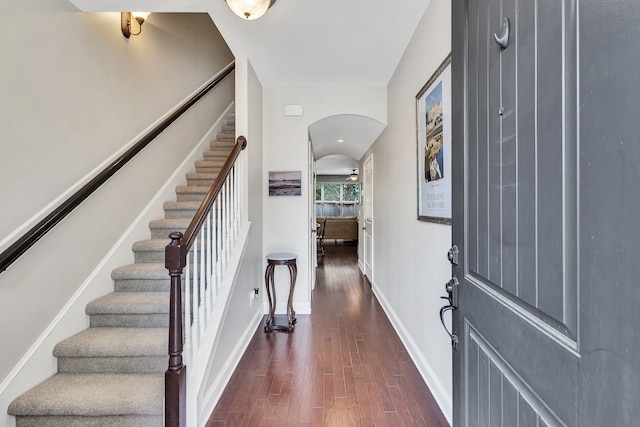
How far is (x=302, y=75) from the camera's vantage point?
3035 millimetres

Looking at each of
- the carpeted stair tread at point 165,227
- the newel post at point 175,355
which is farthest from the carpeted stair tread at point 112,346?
the carpeted stair tread at point 165,227

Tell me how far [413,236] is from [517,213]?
1.70m

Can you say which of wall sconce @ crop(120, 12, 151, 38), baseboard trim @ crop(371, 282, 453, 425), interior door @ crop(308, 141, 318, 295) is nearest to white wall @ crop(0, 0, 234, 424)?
wall sconce @ crop(120, 12, 151, 38)

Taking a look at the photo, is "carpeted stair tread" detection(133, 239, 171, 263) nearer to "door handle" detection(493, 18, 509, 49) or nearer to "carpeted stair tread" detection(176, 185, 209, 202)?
"carpeted stair tread" detection(176, 185, 209, 202)

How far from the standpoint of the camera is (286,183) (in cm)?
332

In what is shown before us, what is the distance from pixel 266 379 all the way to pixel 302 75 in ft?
9.34

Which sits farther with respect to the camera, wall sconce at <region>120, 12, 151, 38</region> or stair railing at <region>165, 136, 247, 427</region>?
wall sconce at <region>120, 12, 151, 38</region>

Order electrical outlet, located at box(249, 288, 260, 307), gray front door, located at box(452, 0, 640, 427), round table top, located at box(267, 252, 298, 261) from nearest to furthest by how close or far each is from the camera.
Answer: gray front door, located at box(452, 0, 640, 427), electrical outlet, located at box(249, 288, 260, 307), round table top, located at box(267, 252, 298, 261)

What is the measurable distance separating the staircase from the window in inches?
368

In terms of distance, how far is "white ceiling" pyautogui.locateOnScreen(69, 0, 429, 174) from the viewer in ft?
6.45

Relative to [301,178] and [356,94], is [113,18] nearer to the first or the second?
[301,178]

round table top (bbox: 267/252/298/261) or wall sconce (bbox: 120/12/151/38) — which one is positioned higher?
wall sconce (bbox: 120/12/151/38)

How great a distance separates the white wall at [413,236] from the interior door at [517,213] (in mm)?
803

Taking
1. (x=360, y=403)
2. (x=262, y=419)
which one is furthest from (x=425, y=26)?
(x=262, y=419)
